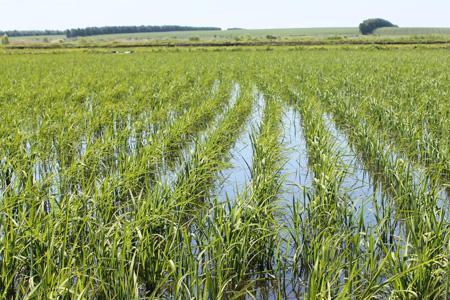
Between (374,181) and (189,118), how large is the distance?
408 centimetres

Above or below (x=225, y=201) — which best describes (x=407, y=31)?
above

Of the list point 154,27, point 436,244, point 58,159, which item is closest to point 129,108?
point 58,159

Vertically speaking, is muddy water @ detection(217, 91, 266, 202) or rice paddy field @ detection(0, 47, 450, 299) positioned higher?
rice paddy field @ detection(0, 47, 450, 299)

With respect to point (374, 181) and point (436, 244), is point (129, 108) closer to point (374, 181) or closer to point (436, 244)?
point (374, 181)

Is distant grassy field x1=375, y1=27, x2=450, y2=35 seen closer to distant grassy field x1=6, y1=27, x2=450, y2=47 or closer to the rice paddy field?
distant grassy field x1=6, y1=27, x2=450, y2=47

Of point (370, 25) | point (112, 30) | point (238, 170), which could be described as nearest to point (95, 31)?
point (112, 30)

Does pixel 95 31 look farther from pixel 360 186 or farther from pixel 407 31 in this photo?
pixel 360 186

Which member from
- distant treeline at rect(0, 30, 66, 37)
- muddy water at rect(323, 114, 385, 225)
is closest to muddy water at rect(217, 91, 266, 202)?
muddy water at rect(323, 114, 385, 225)

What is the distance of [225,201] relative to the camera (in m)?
4.06

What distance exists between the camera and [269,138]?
7066 mm

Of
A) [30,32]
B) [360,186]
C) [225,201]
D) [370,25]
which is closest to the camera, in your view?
[225,201]

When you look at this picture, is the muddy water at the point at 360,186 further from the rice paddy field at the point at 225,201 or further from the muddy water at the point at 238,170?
the muddy water at the point at 238,170

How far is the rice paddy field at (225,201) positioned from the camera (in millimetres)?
3182

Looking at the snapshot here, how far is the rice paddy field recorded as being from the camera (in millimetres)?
3182
